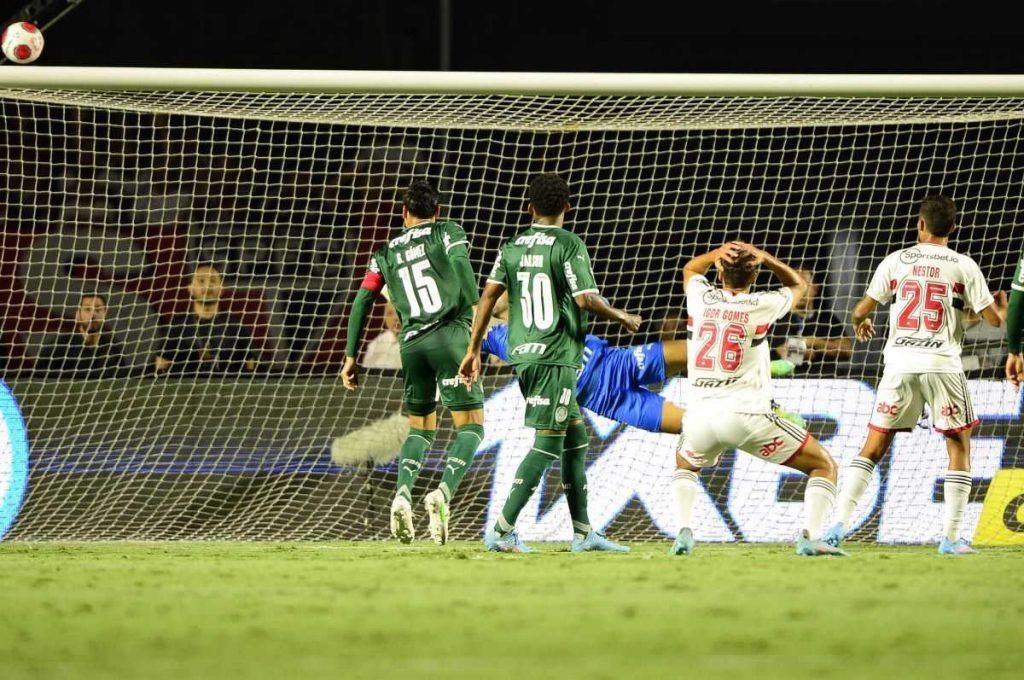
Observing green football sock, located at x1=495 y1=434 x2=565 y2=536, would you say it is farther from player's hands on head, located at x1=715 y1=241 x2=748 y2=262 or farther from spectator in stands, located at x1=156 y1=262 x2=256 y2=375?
spectator in stands, located at x1=156 y1=262 x2=256 y2=375

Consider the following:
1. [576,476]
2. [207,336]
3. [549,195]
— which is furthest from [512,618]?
[207,336]

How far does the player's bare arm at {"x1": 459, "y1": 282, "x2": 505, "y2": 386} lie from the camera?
6.58 m

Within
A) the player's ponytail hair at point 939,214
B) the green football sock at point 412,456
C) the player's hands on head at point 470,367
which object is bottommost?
the green football sock at point 412,456

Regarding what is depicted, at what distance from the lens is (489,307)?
21.6 feet

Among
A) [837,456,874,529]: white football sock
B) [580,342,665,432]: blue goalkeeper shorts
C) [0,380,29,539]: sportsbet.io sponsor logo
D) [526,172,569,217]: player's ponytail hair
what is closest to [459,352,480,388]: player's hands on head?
[526,172,569,217]: player's ponytail hair

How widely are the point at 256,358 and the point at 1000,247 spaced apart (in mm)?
5551

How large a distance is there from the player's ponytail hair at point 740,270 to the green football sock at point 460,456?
5.10 feet

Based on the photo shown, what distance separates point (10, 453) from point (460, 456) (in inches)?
119

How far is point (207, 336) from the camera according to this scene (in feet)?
29.8

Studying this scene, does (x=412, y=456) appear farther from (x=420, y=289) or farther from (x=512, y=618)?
(x=512, y=618)

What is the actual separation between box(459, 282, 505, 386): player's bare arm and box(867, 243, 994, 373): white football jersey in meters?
1.91

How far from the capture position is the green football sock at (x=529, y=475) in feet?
Answer: 21.0

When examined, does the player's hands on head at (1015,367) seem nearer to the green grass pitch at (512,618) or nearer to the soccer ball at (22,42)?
the green grass pitch at (512,618)

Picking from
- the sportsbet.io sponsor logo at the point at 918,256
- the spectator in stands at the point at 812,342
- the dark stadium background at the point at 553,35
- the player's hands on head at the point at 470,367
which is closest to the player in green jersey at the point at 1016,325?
the sportsbet.io sponsor logo at the point at 918,256
